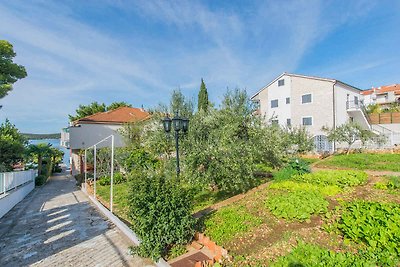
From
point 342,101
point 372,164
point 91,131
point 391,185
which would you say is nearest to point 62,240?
point 391,185

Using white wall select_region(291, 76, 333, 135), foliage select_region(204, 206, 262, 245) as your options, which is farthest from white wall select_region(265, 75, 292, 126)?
foliage select_region(204, 206, 262, 245)

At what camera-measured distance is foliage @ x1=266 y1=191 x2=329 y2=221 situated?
18.4ft

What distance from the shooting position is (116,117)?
2984cm

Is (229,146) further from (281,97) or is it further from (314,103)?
(281,97)

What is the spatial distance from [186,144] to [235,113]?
240 centimetres

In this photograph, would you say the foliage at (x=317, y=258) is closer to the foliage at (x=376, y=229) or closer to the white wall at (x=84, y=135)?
the foliage at (x=376, y=229)

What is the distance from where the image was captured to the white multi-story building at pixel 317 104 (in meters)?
26.0

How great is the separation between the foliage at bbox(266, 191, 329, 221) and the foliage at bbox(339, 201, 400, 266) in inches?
29.7

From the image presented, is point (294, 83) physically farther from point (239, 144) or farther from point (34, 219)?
point (34, 219)

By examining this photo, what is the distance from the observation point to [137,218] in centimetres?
482

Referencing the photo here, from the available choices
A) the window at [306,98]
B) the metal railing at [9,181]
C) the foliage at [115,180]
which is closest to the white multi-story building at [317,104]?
the window at [306,98]

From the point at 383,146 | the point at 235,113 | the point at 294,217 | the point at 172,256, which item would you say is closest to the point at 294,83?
the point at 383,146

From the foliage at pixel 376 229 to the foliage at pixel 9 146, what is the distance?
2044 centimetres

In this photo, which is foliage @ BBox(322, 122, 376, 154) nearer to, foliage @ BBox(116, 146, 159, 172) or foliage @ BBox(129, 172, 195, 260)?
foliage @ BBox(116, 146, 159, 172)
